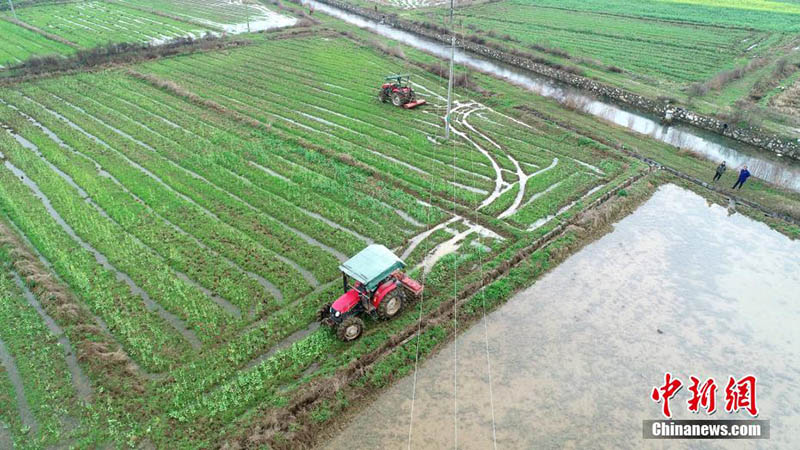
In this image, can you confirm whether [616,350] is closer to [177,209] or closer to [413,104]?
[177,209]

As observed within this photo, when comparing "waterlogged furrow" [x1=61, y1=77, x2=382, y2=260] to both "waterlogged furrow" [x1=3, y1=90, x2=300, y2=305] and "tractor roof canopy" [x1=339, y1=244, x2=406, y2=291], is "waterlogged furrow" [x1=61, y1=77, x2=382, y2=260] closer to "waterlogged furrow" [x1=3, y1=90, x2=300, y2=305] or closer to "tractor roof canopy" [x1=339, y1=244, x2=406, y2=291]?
"waterlogged furrow" [x1=3, y1=90, x2=300, y2=305]

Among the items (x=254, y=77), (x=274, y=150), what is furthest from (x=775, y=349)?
(x=254, y=77)

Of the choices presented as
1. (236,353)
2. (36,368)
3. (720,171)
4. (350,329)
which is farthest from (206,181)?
(720,171)

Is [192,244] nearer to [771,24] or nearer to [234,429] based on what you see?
[234,429]

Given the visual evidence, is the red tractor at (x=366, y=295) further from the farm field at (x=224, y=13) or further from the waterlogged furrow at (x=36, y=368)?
the farm field at (x=224, y=13)

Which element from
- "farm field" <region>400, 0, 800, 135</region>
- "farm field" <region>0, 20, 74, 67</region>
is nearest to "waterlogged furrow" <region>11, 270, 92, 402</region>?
"farm field" <region>0, 20, 74, 67</region>

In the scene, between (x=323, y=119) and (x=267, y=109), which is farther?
(x=267, y=109)
